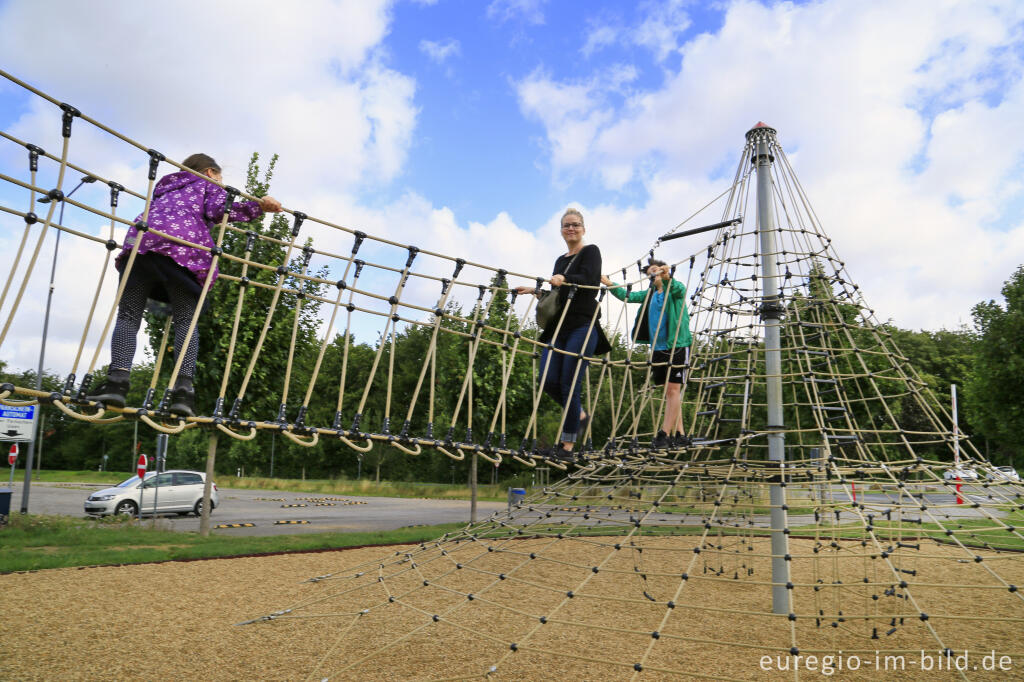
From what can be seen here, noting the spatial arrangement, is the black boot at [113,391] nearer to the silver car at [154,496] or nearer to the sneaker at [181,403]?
the sneaker at [181,403]

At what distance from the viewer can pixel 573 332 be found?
4852 millimetres

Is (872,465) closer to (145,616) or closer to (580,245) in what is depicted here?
(580,245)

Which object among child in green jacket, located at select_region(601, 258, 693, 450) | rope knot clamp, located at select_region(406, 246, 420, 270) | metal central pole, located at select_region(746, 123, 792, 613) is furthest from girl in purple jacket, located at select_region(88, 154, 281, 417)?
metal central pole, located at select_region(746, 123, 792, 613)

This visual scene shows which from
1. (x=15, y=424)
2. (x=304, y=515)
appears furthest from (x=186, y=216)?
(x=304, y=515)

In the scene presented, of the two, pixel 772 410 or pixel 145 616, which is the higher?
pixel 772 410

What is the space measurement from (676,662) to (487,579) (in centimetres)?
334

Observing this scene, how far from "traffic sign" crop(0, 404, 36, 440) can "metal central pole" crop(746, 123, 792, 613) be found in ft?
43.3

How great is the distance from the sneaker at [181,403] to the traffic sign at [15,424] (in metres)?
11.9

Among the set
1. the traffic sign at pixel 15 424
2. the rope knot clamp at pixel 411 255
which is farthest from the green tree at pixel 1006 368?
the traffic sign at pixel 15 424

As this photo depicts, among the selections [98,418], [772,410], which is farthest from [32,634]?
[772,410]

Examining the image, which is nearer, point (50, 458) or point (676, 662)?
point (676, 662)

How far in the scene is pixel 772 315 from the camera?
5.81 meters

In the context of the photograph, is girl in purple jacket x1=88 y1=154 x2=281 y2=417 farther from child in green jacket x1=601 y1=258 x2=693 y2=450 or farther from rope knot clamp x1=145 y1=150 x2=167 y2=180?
child in green jacket x1=601 y1=258 x2=693 y2=450

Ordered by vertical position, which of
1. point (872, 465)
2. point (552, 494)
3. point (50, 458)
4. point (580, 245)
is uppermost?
point (580, 245)
